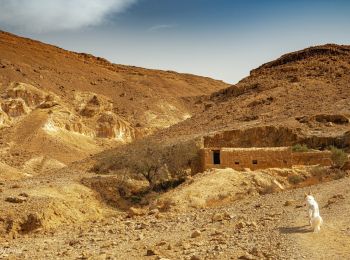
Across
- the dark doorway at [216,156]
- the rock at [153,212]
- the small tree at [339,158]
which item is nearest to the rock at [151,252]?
the rock at [153,212]

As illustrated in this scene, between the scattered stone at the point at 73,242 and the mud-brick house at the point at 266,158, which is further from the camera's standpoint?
the mud-brick house at the point at 266,158

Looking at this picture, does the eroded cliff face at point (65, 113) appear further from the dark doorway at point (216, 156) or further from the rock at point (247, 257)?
the rock at point (247, 257)

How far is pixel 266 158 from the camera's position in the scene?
21734 mm

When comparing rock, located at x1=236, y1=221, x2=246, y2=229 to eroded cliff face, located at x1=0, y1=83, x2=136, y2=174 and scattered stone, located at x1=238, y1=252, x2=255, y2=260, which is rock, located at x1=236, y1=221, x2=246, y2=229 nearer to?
scattered stone, located at x1=238, y1=252, x2=255, y2=260

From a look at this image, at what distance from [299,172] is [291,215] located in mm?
7742

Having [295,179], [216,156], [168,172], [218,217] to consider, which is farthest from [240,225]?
[168,172]

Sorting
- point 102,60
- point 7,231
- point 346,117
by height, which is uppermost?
point 102,60

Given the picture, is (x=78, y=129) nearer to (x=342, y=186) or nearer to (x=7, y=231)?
(x=7, y=231)

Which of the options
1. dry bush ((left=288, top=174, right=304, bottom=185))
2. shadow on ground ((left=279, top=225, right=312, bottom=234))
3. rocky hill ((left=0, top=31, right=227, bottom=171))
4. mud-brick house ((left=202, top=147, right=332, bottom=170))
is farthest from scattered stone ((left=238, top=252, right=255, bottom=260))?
rocky hill ((left=0, top=31, right=227, bottom=171))

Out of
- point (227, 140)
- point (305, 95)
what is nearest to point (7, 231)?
point (227, 140)

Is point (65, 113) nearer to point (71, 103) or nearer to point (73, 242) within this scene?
point (71, 103)

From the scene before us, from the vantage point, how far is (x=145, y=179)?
2566cm

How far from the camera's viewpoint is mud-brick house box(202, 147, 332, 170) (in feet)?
71.1

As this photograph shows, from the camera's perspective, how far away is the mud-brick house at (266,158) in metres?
21.7
